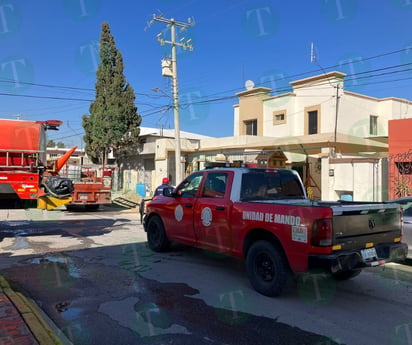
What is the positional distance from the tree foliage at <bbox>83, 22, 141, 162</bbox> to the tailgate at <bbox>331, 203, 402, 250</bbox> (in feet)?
80.7

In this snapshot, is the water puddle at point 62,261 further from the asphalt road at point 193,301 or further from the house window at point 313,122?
the house window at point 313,122

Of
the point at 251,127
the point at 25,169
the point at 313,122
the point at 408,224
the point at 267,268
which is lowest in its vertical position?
the point at 267,268

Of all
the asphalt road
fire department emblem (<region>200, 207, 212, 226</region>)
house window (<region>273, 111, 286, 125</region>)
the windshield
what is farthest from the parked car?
house window (<region>273, 111, 286, 125</region>)

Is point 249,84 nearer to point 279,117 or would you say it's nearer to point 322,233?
point 279,117

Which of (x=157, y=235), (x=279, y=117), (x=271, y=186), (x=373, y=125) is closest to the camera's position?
(x=271, y=186)

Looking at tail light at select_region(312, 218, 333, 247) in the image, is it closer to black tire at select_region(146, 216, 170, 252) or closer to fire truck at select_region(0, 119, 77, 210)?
black tire at select_region(146, 216, 170, 252)

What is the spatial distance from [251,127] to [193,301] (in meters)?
26.9

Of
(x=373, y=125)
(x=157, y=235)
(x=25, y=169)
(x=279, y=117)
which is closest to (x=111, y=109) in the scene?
(x=279, y=117)

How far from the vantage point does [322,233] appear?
4.71 meters

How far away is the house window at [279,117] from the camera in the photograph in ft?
93.6

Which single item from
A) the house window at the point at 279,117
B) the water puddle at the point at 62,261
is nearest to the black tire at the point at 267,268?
the water puddle at the point at 62,261

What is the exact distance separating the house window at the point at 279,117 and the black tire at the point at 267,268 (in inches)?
941

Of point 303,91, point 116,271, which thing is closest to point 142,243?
point 116,271

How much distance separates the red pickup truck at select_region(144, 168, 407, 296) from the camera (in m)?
4.77
